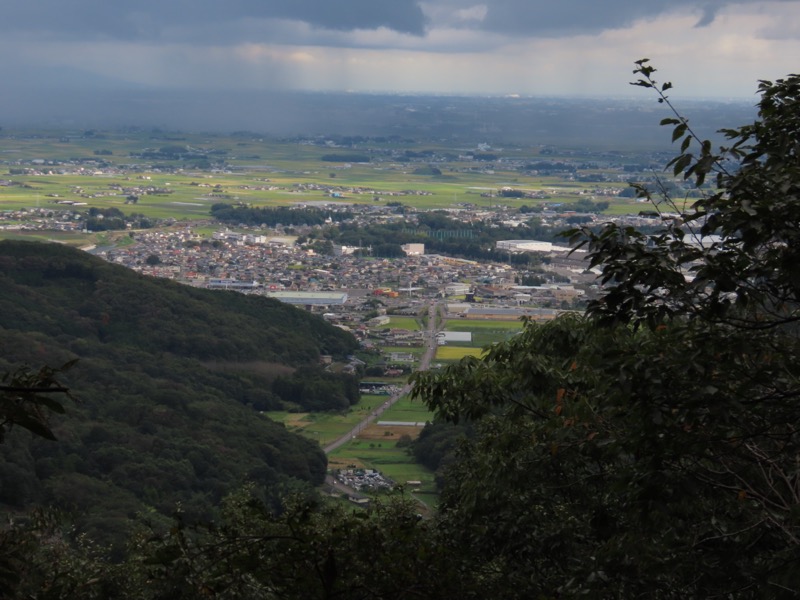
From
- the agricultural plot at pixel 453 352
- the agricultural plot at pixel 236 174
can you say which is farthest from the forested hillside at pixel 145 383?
the agricultural plot at pixel 236 174

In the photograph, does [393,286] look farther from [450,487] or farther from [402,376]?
[450,487]

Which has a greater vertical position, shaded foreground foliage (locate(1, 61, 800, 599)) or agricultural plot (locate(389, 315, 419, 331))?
shaded foreground foliage (locate(1, 61, 800, 599))

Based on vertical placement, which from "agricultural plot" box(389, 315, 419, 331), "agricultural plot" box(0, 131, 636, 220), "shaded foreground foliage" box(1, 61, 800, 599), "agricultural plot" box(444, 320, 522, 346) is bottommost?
"agricultural plot" box(389, 315, 419, 331)

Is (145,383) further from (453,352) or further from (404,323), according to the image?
(404,323)

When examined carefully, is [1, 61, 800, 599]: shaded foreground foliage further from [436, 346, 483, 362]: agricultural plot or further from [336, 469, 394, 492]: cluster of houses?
[436, 346, 483, 362]: agricultural plot

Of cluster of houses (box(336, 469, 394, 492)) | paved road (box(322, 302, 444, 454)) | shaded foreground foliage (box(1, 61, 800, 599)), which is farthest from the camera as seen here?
paved road (box(322, 302, 444, 454))

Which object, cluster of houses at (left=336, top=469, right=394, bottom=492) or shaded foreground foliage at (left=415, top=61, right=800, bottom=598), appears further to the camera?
cluster of houses at (left=336, top=469, right=394, bottom=492)

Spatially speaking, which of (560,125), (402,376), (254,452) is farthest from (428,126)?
(254,452)

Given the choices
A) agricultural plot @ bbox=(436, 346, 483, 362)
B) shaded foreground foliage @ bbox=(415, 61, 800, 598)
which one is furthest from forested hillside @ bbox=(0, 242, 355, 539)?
shaded foreground foliage @ bbox=(415, 61, 800, 598)
